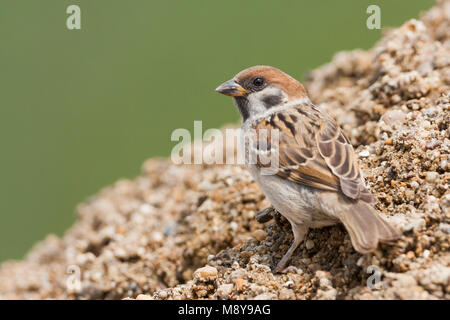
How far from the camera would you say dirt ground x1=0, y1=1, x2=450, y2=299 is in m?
2.97

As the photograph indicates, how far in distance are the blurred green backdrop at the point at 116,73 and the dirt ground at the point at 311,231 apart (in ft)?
10.8

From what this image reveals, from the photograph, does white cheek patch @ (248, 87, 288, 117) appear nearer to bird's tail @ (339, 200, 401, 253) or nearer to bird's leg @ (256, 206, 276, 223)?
bird's leg @ (256, 206, 276, 223)

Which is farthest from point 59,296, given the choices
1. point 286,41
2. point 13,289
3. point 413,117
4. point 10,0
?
point 10,0

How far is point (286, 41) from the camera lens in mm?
9977

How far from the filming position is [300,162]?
347cm

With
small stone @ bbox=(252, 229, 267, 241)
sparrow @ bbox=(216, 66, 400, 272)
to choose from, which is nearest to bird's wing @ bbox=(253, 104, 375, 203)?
sparrow @ bbox=(216, 66, 400, 272)

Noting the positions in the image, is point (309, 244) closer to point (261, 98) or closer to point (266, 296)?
point (266, 296)

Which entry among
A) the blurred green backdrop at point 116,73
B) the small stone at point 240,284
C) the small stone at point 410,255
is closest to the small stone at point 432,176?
the small stone at point 410,255

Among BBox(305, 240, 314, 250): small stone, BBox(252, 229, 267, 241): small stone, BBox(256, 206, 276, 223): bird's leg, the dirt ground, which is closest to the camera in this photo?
the dirt ground

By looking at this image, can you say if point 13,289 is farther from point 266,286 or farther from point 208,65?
point 208,65

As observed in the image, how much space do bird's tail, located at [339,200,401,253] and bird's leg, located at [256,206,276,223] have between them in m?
0.83

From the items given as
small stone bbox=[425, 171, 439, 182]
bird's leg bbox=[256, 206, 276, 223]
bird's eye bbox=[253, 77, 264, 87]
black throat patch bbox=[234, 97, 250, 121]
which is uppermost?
bird's eye bbox=[253, 77, 264, 87]

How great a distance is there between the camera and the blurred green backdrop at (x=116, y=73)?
30.6 ft
